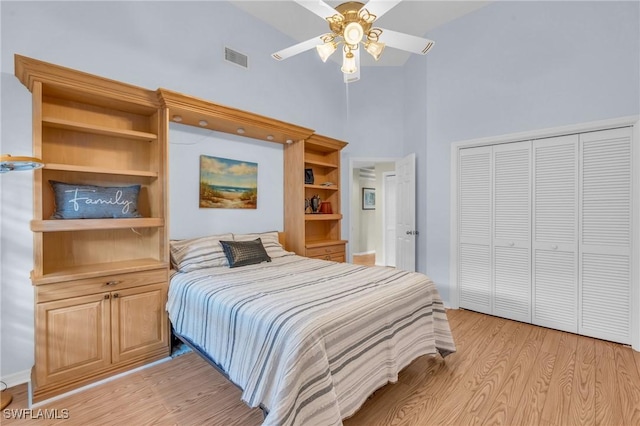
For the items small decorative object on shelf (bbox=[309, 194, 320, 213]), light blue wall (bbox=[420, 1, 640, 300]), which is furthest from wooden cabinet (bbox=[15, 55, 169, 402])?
light blue wall (bbox=[420, 1, 640, 300])

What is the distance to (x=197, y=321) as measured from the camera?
215 centimetres

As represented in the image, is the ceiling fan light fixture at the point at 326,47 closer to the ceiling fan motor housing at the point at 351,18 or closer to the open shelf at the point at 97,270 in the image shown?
the ceiling fan motor housing at the point at 351,18

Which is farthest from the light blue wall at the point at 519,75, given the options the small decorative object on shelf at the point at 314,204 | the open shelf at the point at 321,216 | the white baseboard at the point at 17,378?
the white baseboard at the point at 17,378

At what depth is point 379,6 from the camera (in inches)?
76.5

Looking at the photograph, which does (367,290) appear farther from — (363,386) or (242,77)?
(242,77)

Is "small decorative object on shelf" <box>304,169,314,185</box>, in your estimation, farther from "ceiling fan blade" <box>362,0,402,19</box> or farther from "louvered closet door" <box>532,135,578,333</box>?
"louvered closet door" <box>532,135,578,333</box>

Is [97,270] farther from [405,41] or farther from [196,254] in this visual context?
[405,41]

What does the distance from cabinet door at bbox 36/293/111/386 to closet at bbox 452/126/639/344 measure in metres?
3.75

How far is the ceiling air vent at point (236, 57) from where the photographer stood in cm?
339

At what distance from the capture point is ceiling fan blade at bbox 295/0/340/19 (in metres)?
1.91

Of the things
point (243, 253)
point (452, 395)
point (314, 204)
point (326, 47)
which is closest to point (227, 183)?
point (243, 253)

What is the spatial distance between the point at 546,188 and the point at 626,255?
0.90m

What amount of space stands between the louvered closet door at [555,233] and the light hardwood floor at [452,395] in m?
0.53

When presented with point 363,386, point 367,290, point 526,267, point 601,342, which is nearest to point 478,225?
point 526,267
